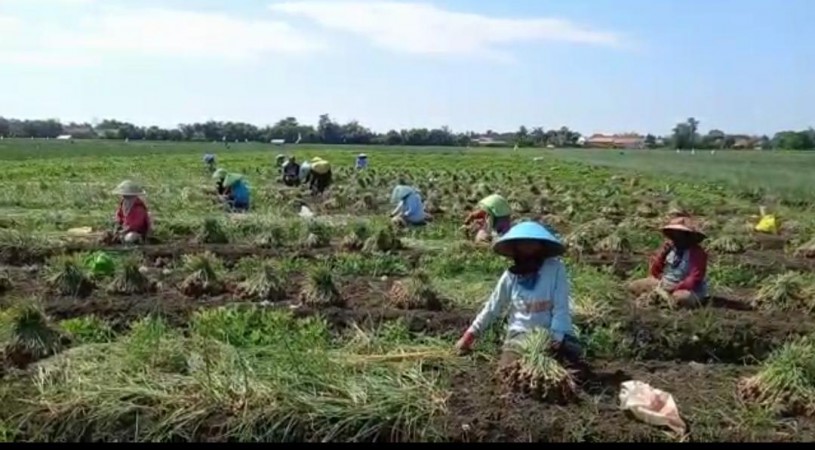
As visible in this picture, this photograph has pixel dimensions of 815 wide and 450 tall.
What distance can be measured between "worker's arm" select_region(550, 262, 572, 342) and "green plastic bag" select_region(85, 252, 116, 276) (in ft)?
16.5

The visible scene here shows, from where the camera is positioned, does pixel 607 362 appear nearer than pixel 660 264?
Yes

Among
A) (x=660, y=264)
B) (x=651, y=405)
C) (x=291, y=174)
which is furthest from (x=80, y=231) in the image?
(x=291, y=174)

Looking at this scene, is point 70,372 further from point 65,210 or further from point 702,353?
point 65,210

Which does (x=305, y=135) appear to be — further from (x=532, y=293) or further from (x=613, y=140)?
(x=532, y=293)

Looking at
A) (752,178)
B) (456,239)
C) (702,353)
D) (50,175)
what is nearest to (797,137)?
(752,178)

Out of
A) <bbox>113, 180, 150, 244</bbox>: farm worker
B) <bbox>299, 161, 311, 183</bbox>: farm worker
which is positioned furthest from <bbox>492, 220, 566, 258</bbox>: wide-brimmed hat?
<bbox>299, 161, 311, 183</bbox>: farm worker

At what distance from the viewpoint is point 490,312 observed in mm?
6227

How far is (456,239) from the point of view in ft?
42.7

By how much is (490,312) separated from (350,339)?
1131 millimetres

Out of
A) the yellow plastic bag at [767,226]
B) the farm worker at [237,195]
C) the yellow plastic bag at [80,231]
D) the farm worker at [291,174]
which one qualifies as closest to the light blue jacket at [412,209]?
the farm worker at [237,195]

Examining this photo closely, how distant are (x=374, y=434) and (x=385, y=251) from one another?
251 inches

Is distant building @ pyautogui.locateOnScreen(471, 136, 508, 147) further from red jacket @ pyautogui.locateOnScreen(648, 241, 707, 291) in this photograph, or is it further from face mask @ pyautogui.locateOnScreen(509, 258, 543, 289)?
face mask @ pyautogui.locateOnScreen(509, 258, 543, 289)

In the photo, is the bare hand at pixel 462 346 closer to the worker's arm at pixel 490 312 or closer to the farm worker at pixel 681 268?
the worker's arm at pixel 490 312

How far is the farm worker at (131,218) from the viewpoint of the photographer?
11492mm
